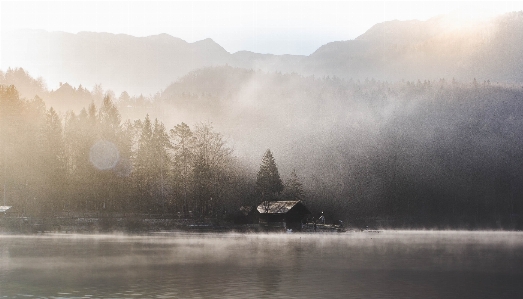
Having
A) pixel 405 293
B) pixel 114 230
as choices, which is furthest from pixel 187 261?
pixel 114 230

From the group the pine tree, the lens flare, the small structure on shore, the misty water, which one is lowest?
the misty water

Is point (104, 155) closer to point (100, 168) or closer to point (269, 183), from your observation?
point (100, 168)

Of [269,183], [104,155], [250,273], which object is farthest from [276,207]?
[250,273]

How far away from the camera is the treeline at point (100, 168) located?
132375 mm

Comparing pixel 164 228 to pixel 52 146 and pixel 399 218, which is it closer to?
pixel 52 146

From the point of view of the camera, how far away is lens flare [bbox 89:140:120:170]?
5418 inches

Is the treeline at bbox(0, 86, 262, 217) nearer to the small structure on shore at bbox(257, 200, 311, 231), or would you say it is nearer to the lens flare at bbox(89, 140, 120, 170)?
the lens flare at bbox(89, 140, 120, 170)

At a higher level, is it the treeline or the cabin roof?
the treeline

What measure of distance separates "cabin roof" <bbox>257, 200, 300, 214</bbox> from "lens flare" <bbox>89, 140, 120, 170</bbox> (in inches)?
1276

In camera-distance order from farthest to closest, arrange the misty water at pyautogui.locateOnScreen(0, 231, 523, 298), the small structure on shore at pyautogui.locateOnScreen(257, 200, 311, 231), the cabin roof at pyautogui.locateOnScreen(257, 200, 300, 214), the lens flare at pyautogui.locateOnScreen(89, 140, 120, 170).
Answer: the lens flare at pyautogui.locateOnScreen(89, 140, 120, 170) < the cabin roof at pyautogui.locateOnScreen(257, 200, 300, 214) < the small structure on shore at pyautogui.locateOnScreen(257, 200, 311, 231) < the misty water at pyautogui.locateOnScreen(0, 231, 523, 298)

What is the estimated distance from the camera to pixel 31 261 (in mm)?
58406

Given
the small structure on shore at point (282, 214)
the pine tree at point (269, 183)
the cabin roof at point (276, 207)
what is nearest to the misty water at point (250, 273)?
the small structure on shore at point (282, 214)

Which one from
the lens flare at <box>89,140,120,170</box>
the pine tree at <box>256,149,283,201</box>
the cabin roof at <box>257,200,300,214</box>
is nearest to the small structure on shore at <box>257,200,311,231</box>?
the cabin roof at <box>257,200,300,214</box>

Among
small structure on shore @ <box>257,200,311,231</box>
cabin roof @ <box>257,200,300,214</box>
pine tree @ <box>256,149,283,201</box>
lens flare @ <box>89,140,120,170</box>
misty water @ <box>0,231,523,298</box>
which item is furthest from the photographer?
pine tree @ <box>256,149,283,201</box>
